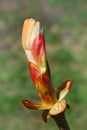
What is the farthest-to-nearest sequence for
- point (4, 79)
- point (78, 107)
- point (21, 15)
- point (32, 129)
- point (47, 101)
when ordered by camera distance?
point (21, 15) < point (4, 79) < point (78, 107) < point (32, 129) < point (47, 101)

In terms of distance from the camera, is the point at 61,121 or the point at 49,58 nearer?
the point at 61,121

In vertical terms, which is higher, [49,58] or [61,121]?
[61,121]

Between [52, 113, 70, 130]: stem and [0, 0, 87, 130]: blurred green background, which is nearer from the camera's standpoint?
[52, 113, 70, 130]: stem

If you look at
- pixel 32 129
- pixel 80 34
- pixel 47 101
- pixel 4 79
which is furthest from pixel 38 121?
pixel 47 101

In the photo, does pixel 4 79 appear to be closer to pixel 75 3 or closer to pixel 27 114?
pixel 27 114

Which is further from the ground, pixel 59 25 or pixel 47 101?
pixel 47 101

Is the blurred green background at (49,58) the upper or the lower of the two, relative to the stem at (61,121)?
lower

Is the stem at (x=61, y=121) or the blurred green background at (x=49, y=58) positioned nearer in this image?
the stem at (x=61, y=121)

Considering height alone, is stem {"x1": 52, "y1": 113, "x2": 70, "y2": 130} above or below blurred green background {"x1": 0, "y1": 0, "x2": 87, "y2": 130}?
above
